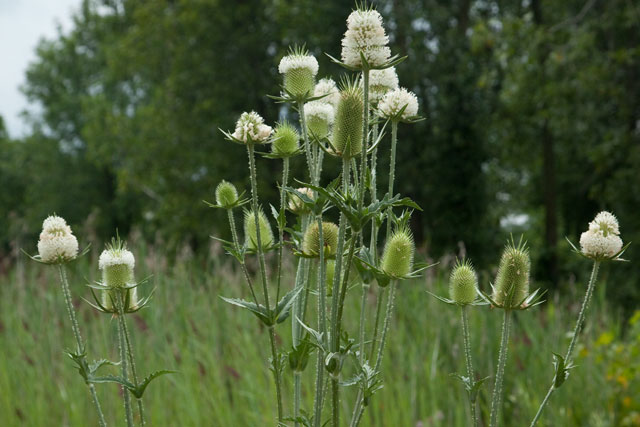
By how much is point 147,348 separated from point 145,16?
10915 mm

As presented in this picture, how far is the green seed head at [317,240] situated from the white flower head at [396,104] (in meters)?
0.27

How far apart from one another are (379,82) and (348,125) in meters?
0.24

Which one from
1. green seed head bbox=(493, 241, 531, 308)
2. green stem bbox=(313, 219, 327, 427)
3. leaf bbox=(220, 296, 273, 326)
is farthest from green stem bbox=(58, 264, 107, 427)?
green seed head bbox=(493, 241, 531, 308)

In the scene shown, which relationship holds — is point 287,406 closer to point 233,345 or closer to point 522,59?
point 233,345

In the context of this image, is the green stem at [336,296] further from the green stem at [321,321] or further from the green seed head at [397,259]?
the green seed head at [397,259]

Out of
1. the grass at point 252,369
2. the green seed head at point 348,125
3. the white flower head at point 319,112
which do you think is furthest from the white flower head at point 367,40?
the grass at point 252,369

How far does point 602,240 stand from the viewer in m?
1.36

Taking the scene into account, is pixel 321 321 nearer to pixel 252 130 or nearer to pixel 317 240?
pixel 317 240

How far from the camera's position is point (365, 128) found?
3.84ft

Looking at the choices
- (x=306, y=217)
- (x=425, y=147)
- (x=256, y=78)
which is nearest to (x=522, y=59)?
(x=425, y=147)

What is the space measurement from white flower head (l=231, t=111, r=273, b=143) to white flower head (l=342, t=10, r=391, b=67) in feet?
0.82

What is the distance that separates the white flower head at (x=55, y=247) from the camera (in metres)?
1.35

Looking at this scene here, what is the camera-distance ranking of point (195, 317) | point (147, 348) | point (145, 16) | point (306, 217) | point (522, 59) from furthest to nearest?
point (145, 16) → point (522, 59) → point (195, 317) → point (147, 348) → point (306, 217)

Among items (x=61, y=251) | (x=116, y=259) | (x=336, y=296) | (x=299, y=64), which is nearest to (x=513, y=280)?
(x=336, y=296)
